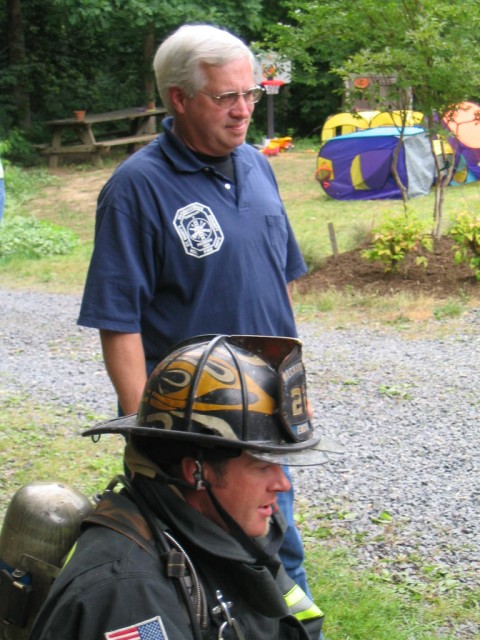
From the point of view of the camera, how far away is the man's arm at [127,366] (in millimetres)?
2762

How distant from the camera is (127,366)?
2.77 m

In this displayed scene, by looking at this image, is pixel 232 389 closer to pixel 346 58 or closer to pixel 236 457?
pixel 236 457

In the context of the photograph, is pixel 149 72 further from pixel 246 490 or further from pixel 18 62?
pixel 246 490

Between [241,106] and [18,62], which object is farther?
[18,62]

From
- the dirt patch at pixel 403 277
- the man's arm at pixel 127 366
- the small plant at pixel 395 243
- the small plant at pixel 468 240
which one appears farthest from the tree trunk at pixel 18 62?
the man's arm at pixel 127 366

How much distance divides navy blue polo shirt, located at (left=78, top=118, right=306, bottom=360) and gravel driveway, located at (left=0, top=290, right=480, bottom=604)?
5.91 ft

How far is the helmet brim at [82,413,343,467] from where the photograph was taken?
6.41 ft

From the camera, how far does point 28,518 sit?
2.27 metres

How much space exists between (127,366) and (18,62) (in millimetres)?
24722

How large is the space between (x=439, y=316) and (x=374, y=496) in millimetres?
4432

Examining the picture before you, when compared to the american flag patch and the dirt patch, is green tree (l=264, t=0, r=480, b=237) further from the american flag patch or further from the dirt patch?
the american flag patch

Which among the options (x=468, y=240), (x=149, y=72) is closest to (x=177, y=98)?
(x=468, y=240)

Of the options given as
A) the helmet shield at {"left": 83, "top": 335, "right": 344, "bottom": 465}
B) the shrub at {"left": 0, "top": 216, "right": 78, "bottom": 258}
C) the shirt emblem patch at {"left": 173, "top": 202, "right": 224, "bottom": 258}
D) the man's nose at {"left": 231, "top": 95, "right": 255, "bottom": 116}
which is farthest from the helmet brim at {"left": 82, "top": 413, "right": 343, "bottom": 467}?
the shrub at {"left": 0, "top": 216, "right": 78, "bottom": 258}

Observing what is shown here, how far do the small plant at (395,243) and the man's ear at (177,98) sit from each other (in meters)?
7.60
